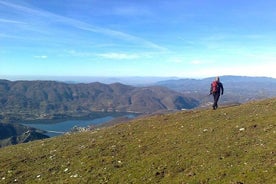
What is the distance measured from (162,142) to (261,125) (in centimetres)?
763

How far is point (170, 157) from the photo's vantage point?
21125mm

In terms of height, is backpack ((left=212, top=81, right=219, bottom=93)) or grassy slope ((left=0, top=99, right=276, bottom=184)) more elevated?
backpack ((left=212, top=81, right=219, bottom=93))

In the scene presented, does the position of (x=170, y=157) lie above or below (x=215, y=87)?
below

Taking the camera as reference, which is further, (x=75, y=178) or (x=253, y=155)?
(x=75, y=178)

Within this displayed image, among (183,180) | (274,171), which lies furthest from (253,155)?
(183,180)

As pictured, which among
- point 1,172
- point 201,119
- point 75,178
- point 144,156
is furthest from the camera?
point 201,119

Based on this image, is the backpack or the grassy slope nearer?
the grassy slope

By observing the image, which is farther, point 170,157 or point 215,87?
point 215,87

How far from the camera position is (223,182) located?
15945 millimetres

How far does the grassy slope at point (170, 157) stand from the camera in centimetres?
1753

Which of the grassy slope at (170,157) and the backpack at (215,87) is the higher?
the backpack at (215,87)

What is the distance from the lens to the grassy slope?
17.5m

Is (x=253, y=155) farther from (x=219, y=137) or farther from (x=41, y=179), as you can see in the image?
(x=41, y=179)

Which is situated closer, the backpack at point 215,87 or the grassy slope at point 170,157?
the grassy slope at point 170,157
